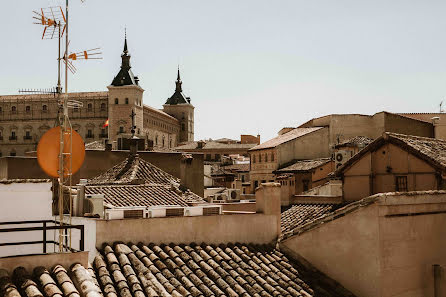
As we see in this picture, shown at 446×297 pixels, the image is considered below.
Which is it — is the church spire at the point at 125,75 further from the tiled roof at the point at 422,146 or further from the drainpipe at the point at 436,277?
the drainpipe at the point at 436,277

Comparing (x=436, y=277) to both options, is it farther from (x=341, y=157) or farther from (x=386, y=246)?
(x=341, y=157)

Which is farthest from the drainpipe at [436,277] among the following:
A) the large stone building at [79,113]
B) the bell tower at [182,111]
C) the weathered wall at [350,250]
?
the bell tower at [182,111]

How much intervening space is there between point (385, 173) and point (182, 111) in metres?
132

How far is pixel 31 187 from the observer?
9.12 metres

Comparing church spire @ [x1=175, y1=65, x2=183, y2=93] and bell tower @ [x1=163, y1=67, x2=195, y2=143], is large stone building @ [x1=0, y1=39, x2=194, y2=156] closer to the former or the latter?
bell tower @ [x1=163, y1=67, x2=195, y2=143]

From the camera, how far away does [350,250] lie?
9562 mm

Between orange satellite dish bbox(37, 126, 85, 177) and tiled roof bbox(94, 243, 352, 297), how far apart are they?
4.99 ft

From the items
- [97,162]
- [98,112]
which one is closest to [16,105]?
[98,112]

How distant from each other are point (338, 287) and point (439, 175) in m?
8.22

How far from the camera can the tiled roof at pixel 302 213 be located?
17922mm

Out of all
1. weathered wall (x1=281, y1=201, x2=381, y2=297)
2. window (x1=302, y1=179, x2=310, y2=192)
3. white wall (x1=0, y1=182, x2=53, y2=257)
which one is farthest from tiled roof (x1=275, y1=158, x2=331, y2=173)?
white wall (x1=0, y1=182, x2=53, y2=257)

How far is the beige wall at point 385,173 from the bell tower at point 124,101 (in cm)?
8998

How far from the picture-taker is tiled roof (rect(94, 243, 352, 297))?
8102 mm

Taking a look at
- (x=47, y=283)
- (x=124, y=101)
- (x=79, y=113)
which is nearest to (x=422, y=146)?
(x=47, y=283)
